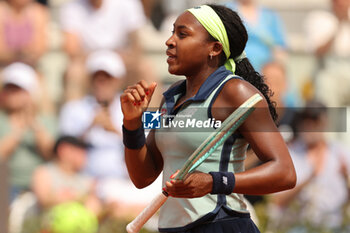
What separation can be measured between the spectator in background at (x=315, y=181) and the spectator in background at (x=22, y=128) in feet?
7.35

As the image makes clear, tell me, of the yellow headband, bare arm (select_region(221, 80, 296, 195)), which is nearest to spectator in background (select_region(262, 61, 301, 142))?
the yellow headband

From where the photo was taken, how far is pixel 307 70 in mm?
6816

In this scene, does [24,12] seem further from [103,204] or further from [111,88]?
[103,204]

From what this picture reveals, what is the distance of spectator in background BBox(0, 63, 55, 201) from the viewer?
6605 millimetres

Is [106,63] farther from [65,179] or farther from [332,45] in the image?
[332,45]

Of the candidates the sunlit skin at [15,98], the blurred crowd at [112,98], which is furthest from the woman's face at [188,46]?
the sunlit skin at [15,98]

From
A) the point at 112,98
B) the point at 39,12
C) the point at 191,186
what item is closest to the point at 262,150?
the point at 191,186

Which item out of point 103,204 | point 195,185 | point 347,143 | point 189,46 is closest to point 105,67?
point 103,204

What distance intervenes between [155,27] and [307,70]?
5.01 ft

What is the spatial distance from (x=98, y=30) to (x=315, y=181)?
2522mm

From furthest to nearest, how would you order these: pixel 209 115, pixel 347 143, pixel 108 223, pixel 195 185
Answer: pixel 347 143 → pixel 108 223 → pixel 209 115 → pixel 195 185

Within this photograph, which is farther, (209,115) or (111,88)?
(111,88)

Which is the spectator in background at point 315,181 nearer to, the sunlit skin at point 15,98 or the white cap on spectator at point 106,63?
the white cap on spectator at point 106,63

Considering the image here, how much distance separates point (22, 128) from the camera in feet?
22.1
